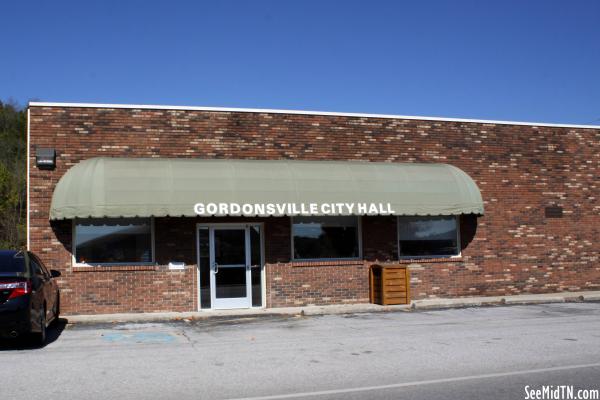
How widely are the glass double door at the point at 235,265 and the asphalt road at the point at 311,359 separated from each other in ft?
7.24

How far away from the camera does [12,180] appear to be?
42812mm

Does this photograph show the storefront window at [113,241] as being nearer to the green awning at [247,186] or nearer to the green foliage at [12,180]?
the green awning at [247,186]

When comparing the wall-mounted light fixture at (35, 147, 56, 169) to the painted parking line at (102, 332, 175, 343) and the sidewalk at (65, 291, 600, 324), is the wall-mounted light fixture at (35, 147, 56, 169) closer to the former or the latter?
the sidewalk at (65, 291, 600, 324)

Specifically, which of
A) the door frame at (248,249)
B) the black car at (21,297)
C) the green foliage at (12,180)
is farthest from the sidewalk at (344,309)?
the green foliage at (12,180)

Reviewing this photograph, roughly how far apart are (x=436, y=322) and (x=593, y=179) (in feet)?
31.3

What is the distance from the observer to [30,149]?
15.9 meters

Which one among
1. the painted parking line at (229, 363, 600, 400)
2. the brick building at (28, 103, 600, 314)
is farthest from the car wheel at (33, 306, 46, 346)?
the painted parking line at (229, 363, 600, 400)

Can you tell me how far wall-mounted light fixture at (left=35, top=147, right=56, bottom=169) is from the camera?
15.9m

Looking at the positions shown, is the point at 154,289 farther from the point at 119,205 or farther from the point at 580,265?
the point at 580,265

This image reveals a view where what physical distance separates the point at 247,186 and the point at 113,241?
352cm

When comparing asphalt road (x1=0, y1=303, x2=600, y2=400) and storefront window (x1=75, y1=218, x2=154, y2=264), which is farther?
storefront window (x1=75, y1=218, x2=154, y2=264)

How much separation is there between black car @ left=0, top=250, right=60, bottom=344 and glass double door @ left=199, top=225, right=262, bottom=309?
537 cm

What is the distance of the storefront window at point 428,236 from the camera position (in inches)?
729

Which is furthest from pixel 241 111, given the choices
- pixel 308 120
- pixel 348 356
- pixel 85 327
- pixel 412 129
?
pixel 348 356
